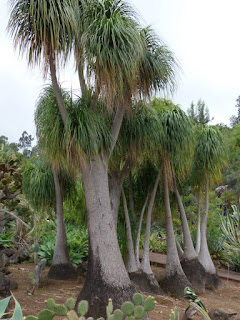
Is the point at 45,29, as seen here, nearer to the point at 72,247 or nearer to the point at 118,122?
the point at 118,122

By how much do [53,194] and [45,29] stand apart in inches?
173

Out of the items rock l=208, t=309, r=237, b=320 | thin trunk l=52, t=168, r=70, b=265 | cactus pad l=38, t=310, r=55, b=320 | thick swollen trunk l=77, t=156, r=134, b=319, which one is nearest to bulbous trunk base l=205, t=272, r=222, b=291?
rock l=208, t=309, r=237, b=320

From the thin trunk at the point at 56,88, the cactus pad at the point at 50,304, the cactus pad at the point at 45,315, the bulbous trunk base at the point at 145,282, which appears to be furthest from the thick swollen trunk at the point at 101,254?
the cactus pad at the point at 45,315

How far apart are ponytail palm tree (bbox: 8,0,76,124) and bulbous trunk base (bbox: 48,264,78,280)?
3.70 metres

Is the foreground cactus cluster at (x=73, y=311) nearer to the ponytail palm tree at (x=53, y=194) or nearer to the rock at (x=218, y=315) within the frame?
the rock at (x=218, y=315)

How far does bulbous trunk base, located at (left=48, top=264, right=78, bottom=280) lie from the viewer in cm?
784

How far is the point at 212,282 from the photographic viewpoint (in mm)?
8609

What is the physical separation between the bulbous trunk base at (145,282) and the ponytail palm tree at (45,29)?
11.4ft

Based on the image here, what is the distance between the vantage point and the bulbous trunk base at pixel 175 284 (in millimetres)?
7457

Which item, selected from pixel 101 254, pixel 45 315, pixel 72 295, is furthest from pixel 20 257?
pixel 45 315

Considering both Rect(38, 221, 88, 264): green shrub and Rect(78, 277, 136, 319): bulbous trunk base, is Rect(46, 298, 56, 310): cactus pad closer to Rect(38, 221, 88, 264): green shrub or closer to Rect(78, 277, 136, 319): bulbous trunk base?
Rect(78, 277, 136, 319): bulbous trunk base

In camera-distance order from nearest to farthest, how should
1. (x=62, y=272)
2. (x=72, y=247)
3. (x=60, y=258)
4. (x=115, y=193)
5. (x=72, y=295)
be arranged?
(x=72, y=295)
(x=115, y=193)
(x=62, y=272)
(x=60, y=258)
(x=72, y=247)

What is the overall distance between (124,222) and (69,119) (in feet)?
11.5

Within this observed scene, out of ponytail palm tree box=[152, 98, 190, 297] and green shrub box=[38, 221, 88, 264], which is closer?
ponytail palm tree box=[152, 98, 190, 297]
